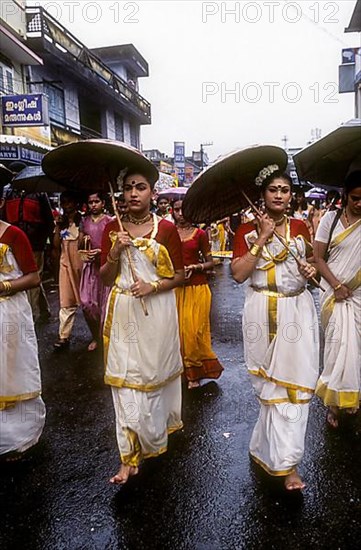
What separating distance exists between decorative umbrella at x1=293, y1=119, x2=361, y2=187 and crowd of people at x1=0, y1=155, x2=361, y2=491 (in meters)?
0.20

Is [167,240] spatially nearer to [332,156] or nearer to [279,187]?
[279,187]

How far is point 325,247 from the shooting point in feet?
12.3

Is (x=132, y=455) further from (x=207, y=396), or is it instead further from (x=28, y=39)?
(x=28, y=39)

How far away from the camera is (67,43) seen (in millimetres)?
19047

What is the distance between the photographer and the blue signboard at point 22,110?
45.4 feet

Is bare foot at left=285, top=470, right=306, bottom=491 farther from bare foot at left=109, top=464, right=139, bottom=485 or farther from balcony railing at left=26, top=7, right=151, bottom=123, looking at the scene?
balcony railing at left=26, top=7, right=151, bottom=123

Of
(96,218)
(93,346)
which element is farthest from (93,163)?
(93,346)

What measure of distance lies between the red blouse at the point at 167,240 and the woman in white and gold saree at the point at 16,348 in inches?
21.6

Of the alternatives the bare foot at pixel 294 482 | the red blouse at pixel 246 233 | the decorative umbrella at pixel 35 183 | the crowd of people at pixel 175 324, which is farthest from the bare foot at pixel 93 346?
the bare foot at pixel 294 482

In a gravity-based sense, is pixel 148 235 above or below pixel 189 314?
above

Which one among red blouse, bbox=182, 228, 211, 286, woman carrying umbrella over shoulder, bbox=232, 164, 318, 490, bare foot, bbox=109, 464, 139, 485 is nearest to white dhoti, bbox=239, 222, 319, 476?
woman carrying umbrella over shoulder, bbox=232, 164, 318, 490

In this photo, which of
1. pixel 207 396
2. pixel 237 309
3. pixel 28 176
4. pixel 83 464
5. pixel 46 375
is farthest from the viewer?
pixel 237 309

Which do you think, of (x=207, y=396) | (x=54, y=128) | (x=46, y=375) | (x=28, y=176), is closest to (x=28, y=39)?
(x=54, y=128)

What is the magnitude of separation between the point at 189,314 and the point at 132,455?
1.89 m
